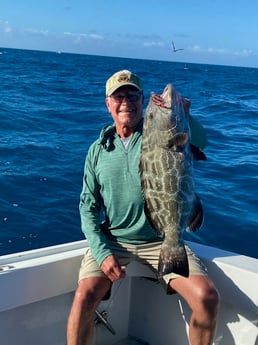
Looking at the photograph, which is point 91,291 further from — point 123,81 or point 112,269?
point 123,81

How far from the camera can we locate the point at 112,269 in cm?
358

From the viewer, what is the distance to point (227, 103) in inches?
846

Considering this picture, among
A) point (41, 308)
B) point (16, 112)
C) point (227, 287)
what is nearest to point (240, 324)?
point (227, 287)

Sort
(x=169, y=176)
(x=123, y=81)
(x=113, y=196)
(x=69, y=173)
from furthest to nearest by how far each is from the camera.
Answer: (x=69, y=173)
(x=113, y=196)
(x=123, y=81)
(x=169, y=176)

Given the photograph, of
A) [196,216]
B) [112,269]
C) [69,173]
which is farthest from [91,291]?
[69,173]

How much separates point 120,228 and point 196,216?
67 centimetres

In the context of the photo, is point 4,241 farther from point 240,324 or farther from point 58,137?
point 58,137

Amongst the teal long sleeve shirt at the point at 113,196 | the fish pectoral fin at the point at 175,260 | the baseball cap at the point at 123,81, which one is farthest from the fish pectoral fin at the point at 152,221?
the baseball cap at the point at 123,81

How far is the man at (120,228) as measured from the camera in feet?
11.4

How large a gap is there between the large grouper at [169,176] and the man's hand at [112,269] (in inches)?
12.4

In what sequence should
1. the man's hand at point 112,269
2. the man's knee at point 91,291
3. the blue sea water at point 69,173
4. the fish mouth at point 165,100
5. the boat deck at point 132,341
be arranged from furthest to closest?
1. the blue sea water at point 69,173
2. the boat deck at point 132,341
3. the man's hand at point 112,269
4. the man's knee at point 91,291
5. the fish mouth at point 165,100

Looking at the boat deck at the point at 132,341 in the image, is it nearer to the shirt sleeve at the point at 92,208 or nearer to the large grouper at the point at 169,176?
the shirt sleeve at the point at 92,208

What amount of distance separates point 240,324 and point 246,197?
4870 mm

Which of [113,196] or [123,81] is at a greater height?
[123,81]
